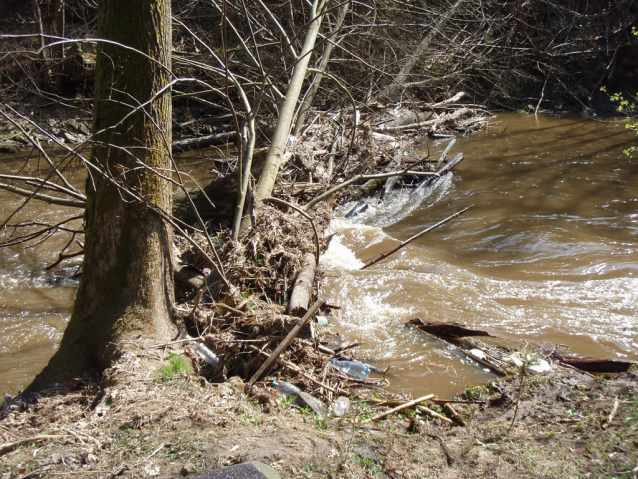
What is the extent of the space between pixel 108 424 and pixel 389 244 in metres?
4.21

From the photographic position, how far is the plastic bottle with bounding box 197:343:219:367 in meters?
3.30

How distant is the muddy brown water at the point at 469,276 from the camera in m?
4.04

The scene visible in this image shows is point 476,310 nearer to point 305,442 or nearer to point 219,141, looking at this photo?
point 305,442

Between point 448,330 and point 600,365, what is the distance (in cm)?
113

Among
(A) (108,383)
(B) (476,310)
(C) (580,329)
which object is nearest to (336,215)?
(B) (476,310)

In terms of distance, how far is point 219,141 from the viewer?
10.7m

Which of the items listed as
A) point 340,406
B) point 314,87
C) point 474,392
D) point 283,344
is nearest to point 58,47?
point 314,87

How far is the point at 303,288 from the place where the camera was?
4.02 metres

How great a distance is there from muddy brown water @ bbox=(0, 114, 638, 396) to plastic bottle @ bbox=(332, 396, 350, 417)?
0.61 metres

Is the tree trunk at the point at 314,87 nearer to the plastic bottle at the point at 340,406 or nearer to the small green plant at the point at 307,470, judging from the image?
the plastic bottle at the point at 340,406

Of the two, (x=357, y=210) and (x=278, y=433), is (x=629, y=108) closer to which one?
(x=357, y=210)

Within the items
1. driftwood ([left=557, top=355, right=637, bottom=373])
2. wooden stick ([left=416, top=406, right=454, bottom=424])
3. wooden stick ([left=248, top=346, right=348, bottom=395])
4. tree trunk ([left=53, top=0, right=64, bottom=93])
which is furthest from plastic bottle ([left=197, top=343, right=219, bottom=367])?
tree trunk ([left=53, top=0, right=64, bottom=93])

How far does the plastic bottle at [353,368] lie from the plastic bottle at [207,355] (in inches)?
34.1

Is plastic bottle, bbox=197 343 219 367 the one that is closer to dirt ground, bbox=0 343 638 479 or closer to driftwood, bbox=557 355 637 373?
dirt ground, bbox=0 343 638 479
